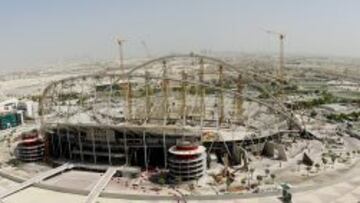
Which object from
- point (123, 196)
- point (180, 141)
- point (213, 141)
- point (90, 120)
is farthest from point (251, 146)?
point (90, 120)

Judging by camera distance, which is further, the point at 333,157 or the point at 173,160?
the point at 333,157

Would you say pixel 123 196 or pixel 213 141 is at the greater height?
pixel 213 141

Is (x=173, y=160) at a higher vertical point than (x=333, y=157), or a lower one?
higher

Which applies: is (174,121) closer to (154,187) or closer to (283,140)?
(283,140)

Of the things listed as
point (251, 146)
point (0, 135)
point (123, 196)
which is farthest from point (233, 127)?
point (0, 135)

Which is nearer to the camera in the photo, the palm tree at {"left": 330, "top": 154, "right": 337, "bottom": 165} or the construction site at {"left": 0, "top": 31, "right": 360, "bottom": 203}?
the construction site at {"left": 0, "top": 31, "right": 360, "bottom": 203}

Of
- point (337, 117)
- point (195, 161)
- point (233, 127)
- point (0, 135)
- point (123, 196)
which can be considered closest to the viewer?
point (123, 196)

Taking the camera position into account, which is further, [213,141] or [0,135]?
[0,135]

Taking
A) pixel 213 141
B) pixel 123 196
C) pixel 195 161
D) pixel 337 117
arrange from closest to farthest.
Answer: pixel 123 196
pixel 195 161
pixel 213 141
pixel 337 117

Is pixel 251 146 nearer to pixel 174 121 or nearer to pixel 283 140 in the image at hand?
pixel 283 140

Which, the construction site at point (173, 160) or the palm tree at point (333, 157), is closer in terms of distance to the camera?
the construction site at point (173, 160)
